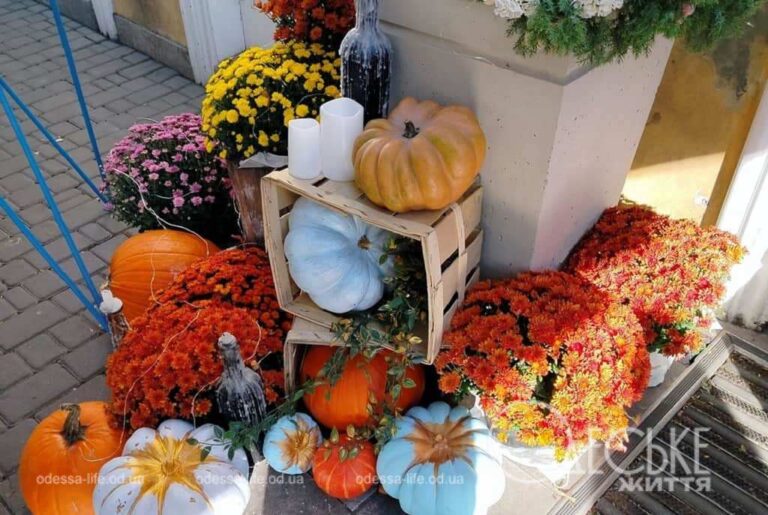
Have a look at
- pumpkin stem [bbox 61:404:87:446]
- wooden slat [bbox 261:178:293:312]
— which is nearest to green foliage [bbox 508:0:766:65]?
wooden slat [bbox 261:178:293:312]

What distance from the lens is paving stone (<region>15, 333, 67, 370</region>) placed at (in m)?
3.10

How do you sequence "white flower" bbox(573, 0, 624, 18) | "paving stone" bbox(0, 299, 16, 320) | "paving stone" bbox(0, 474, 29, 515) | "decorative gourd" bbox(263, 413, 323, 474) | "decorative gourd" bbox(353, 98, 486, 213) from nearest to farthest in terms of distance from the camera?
"white flower" bbox(573, 0, 624, 18) < "decorative gourd" bbox(353, 98, 486, 213) < "decorative gourd" bbox(263, 413, 323, 474) < "paving stone" bbox(0, 474, 29, 515) < "paving stone" bbox(0, 299, 16, 320)

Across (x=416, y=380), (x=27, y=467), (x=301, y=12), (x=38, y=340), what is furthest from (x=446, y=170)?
(x=38, y=340)

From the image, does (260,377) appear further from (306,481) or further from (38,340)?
(38,340)

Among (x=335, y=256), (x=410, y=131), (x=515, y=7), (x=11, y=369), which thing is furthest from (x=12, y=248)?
(x=515, y=7)

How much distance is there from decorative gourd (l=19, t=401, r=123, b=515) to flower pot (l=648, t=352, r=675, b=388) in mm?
Result: 2014

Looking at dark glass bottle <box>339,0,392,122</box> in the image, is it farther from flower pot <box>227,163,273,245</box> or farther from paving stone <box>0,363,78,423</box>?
paving stone <box>0,363,78,423</box>

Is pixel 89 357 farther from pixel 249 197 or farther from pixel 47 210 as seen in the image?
pixel 47 210

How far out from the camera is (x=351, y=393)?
2260mm

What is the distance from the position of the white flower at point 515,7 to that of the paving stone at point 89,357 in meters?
2.44

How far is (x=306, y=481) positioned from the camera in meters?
2.25


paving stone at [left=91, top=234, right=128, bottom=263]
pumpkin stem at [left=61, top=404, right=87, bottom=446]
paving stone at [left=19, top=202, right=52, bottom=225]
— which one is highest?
pumpkin stem at [left=61, top=404, right=87, bottom=446]

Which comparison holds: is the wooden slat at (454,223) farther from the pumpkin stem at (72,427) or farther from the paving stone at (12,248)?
the paving stone at (12,248)

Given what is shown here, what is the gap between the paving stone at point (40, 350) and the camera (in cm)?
310
